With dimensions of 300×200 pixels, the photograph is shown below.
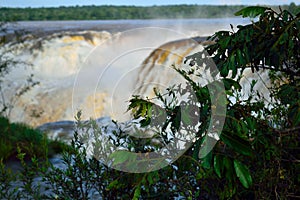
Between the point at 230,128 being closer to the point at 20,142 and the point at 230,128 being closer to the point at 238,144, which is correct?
the point at 238,144

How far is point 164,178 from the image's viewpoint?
3.27 feet

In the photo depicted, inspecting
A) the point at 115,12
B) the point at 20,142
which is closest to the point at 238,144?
the point at 20,142

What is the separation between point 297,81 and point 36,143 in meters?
2.74

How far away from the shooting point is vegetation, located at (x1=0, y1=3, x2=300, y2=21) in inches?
206

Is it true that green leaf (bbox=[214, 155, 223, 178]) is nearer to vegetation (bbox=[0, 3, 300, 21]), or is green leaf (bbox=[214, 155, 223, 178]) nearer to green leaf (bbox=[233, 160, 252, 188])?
green leaf (bbox=[233, 160, 252, 188])

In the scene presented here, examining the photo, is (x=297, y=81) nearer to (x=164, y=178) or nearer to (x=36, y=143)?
(x=164, y=178)

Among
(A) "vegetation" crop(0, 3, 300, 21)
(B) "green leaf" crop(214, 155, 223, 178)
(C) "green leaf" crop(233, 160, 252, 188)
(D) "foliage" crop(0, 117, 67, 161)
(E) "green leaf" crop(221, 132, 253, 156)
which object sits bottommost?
(C) "green leaf" crop(233, 160, 252, 188)

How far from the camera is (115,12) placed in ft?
18.9

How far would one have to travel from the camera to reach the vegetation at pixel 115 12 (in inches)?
206

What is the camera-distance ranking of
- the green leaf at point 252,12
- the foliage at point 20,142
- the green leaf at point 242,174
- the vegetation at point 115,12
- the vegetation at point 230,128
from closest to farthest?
the green leaf at point 242,174 < the vegetation at point 230,128 < the green leaf at point 252,12 < the foliage at point 20,142 < the vegetation at point 115,12

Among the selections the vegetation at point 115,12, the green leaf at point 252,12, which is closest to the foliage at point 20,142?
the vegetation at point 115,12

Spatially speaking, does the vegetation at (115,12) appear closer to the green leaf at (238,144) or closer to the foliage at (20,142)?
the foliage at (20,142)

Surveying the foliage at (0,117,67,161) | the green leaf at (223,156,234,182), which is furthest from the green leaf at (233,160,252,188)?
the foliage at (0,117,67,161)

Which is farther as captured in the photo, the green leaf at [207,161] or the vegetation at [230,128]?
the vegetation at [230,128]
